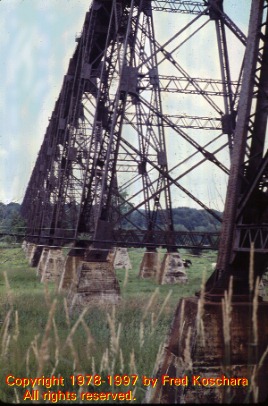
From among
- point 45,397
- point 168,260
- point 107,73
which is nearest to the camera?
point 45,397

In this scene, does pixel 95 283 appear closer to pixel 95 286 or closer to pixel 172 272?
pixel 95 286

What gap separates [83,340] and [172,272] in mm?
8951

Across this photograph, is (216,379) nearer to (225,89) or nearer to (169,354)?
(169,354)

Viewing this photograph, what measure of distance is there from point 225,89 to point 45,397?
334 inches

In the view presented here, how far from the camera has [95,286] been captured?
9617 mm


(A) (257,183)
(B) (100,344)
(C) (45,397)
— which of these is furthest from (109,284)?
(C) (45,397)

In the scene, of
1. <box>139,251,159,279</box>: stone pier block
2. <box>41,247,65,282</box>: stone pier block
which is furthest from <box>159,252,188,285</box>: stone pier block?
<box>41,247,65,282</box>: stone pier block

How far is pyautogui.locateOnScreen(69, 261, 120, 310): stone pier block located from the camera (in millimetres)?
9375

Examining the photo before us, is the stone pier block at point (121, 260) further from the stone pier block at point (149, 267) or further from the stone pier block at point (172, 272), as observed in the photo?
the stone pier block at point (172, 272)

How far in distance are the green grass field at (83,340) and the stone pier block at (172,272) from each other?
2.25 m

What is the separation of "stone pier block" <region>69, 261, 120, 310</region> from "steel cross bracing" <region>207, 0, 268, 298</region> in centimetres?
519

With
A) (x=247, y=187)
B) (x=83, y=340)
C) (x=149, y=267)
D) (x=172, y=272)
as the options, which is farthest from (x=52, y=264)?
(x=247, y=187)

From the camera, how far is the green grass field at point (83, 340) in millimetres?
2326

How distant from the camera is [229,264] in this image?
4566 mm
